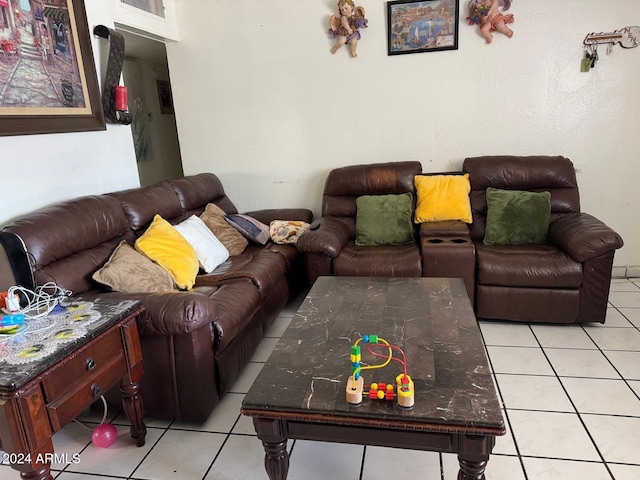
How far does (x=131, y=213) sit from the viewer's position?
2512 mm

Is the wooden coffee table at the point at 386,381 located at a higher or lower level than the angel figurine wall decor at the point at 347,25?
lower

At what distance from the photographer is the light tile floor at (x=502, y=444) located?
1.65m

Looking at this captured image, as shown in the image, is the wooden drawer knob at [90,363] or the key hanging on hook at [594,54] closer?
the wooden drawer knob at [90,363]

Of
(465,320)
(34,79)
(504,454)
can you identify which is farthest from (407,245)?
(34,79)

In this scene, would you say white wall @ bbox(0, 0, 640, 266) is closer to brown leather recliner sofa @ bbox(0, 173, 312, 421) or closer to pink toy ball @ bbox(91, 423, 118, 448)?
brown leather recliner sofa @ bbox(0, 173, 312, 421)

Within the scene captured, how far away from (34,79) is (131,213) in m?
0.83

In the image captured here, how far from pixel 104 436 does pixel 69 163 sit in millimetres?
1549

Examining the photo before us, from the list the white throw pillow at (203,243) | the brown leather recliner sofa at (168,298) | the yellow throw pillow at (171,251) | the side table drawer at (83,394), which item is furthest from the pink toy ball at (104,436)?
the white throw pillow at (203,243)

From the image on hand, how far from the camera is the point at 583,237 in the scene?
2568mm

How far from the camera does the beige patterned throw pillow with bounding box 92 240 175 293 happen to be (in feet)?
6.78

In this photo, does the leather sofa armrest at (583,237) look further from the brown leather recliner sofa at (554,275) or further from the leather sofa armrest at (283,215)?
the leather sofa armrest at (283,215)

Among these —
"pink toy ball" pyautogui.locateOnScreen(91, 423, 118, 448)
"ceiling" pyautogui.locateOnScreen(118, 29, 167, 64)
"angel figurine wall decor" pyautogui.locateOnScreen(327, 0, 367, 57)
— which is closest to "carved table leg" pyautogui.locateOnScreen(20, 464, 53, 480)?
"pink toy ball" pyautogui.locateOnScreen(91, 423, 118, 448)

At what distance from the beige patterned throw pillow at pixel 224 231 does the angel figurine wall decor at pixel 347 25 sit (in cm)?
159

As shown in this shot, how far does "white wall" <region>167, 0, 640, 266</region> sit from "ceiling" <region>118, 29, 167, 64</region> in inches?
13.0
